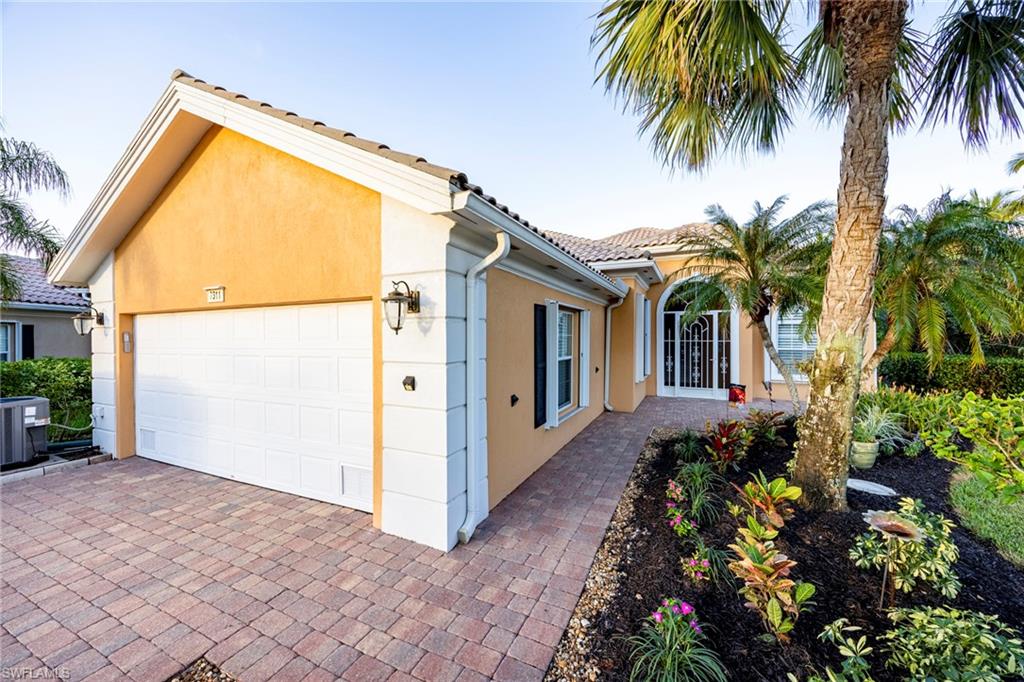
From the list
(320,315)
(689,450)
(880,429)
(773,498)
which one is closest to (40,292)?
(320,315)

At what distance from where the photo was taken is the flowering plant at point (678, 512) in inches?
163

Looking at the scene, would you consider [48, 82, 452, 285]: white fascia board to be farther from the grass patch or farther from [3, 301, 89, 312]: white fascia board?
[3, 301, 89, 312]: white fascia board

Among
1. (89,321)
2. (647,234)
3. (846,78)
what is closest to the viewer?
(846,78)

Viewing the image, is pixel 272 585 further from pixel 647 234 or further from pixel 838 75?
pixel 647 234

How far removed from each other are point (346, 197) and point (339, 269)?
2.62 feet

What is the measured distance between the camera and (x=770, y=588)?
2807 millimetres

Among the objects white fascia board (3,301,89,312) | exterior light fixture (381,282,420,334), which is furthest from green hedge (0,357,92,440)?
exterior light fixture (381,282,420,334)

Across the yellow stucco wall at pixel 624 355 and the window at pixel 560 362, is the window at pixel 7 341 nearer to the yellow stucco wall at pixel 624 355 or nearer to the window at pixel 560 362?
the window at pixel 560 362

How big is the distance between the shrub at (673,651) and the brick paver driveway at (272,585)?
63 centimetres

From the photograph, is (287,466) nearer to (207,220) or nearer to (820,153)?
(207,220)

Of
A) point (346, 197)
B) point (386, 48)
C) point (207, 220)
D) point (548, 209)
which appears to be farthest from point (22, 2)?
point (548, 209)

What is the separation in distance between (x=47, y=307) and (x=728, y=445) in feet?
58.4

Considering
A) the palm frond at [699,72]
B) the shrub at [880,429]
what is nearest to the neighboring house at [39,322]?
the palm frond at [699,72]

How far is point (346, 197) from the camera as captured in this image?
174 inches
